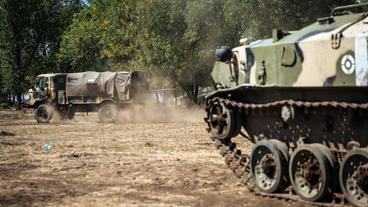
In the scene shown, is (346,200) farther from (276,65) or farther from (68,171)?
(68,171)

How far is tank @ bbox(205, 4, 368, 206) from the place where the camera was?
886 centimetres

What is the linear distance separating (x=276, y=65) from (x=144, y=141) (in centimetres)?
977

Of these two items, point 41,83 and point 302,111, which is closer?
point 302,111

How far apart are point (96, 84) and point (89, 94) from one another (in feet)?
2.10

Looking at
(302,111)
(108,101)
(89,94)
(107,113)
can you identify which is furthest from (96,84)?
(302,111)

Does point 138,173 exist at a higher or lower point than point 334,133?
lower

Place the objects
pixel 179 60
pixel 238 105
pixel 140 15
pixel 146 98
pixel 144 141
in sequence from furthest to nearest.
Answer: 1. pixel 140 15
2. pixel 179 60
3. pixel 146 98
4. pixel 144 141
5. pixel 238 105

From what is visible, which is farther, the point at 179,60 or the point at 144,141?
the point at 179,60

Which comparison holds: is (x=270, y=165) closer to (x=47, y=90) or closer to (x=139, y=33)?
(x=47, y=90)

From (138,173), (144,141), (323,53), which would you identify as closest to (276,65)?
(323,53)

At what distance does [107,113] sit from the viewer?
31.5m

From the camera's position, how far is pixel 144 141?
63.4 feet

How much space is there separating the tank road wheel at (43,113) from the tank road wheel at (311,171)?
23.9 meters

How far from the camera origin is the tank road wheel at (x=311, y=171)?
9156 millimetres
